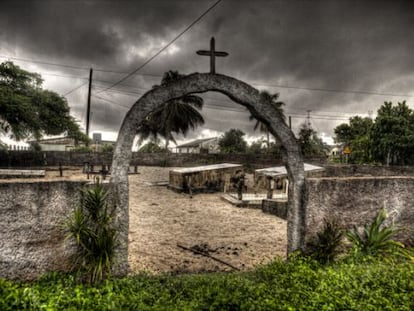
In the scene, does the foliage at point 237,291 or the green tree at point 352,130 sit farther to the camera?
the green tree at point 352,130

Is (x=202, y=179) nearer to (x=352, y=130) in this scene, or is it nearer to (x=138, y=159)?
(x=138, y=159)

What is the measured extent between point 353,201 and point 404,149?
1570cm

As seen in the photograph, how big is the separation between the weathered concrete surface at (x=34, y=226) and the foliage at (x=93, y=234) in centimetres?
21

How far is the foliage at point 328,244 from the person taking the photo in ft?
15.0

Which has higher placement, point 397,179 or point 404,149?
point 404,149

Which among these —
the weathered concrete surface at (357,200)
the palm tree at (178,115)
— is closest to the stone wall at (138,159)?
the palm tree at (178,115)

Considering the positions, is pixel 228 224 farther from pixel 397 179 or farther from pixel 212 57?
pixel 212 57

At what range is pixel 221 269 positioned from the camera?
15.7 ft

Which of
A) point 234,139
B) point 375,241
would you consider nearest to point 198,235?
point 375,241

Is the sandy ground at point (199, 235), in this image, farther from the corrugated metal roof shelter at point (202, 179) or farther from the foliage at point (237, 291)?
the corrugated metal roof shelter at point (202, 179)

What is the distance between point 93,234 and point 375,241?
17.0 ft

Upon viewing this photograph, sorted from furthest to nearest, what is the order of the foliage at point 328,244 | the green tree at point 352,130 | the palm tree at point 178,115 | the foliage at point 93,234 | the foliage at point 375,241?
the green tree at point 352,130 < the palm tree at point 178,115 < the foliage at point 375,241 < the foliage at point 328,244 < the foliage at point 93,234

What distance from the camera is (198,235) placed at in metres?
6.79

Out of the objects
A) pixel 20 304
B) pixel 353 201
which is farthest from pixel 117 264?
pixel 353 201
